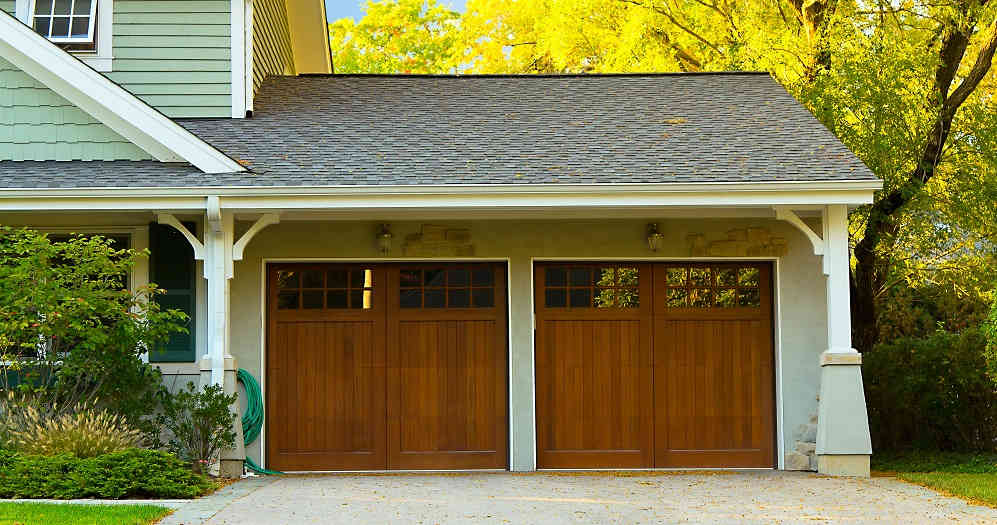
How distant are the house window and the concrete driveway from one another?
5.26 metres

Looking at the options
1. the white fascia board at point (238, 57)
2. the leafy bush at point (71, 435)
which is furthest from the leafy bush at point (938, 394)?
the leafy bush at point (71, 435)

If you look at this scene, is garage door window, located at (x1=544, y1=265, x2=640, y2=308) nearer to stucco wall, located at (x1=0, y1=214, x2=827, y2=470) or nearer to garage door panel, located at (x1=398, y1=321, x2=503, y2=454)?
stucco wall, located at (x1=0, y1=214, x2=827, y2=470)

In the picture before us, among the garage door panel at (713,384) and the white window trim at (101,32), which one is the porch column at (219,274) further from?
the garage door panel at (713,384)

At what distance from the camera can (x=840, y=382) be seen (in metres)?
10.1

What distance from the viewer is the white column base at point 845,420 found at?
9984 millimetres

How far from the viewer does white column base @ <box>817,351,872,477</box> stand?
32.8 feet

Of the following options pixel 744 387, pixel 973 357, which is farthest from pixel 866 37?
pixel 744 387

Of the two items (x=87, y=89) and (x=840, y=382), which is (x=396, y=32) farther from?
(x=840, y=382)

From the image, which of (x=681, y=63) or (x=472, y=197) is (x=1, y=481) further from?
(x=681, y=63)

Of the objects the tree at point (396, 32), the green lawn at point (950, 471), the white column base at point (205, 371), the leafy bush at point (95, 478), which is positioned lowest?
the green lawn at point (950, 471)

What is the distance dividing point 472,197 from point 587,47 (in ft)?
34.9

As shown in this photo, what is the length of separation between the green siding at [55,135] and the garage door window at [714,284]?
5.19 metres

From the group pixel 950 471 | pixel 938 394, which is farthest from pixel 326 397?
pixel 938 394

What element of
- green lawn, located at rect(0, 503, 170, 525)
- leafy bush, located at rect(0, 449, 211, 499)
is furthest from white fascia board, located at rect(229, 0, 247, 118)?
green lawn, located at rect(0, 503, 170, 525)
